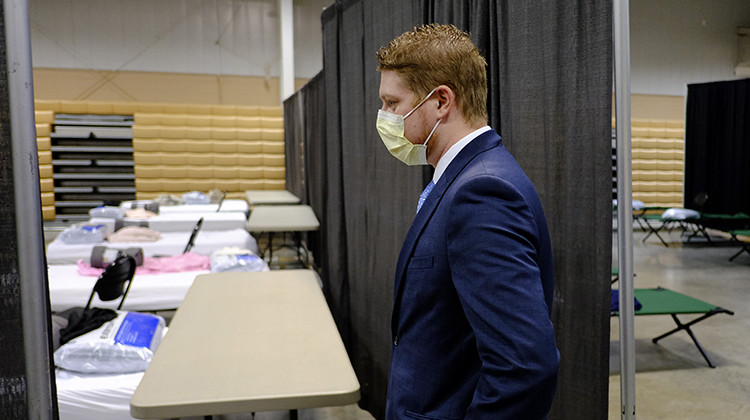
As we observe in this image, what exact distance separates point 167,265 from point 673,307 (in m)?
3.97

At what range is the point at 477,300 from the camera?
0.91 meters

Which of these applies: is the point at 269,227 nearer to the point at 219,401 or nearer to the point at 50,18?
the point at 219,401

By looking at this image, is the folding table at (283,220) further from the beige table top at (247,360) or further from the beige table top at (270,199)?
the beige table top at (247,360)

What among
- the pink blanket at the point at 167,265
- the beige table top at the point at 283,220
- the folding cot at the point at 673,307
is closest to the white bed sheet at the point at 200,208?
the beige table top at the point at 283,220

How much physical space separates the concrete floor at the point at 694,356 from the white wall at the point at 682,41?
15.3ft

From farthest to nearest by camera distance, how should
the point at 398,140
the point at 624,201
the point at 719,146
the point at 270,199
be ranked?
1. the point at 719,146
2. the point at 270,199
3. the point at 624,201
4. the point at 398,140

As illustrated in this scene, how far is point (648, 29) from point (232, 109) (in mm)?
8078

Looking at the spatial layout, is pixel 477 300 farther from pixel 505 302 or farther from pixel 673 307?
pixel 673 307

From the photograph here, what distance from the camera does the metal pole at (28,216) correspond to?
69cm

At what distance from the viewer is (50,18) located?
32.2ft

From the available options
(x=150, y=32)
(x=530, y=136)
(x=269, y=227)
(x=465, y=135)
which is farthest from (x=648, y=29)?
(x=465, y=135)

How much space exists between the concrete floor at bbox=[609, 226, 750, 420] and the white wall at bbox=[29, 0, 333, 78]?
7741 millimetres

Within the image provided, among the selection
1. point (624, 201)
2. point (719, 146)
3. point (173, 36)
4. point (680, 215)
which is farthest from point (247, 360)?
point (719, 146)

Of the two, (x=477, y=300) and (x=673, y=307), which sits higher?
(x=477, y=300)
